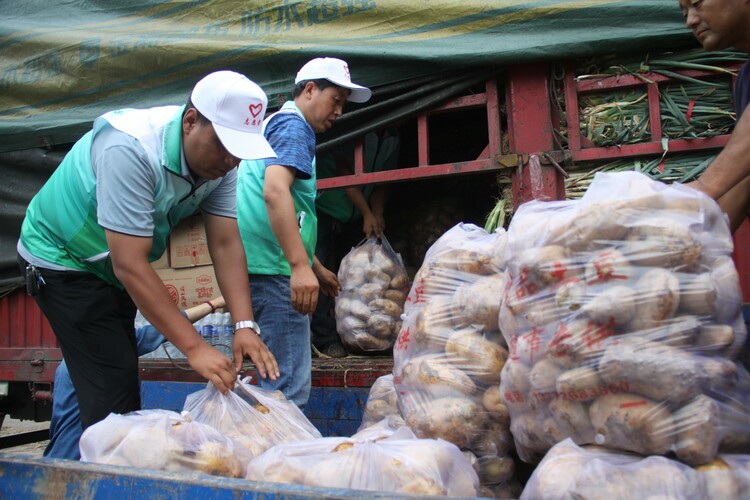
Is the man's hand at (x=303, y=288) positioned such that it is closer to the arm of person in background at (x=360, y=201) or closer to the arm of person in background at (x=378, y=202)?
the arm of person in background at (x=360, y=201)

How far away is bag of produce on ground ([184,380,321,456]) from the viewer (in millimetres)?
2182

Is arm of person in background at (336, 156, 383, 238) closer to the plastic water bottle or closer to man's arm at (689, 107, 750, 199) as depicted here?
the plastic water bottle

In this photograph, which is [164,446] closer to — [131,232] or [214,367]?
[214,367]

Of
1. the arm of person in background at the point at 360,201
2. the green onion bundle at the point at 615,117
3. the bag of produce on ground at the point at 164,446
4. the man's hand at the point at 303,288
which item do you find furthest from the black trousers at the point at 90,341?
the green onion bundle at the point at 615,117

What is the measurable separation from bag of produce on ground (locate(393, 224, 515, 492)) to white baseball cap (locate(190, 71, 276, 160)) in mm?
728

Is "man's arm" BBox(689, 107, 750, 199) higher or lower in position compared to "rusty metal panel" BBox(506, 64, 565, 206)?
lower

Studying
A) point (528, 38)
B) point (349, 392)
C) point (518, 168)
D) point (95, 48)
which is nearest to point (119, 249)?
point (349, 392)

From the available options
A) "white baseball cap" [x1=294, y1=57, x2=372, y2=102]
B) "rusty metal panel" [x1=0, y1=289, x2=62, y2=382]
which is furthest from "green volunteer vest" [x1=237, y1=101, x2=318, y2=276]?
"rusty metal panel" [x1=0, y1=289, x2=62, y2=382]

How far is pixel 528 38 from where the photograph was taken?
146 inches

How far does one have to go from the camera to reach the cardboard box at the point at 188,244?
4.85 m

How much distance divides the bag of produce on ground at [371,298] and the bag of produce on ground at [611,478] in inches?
123

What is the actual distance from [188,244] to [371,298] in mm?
1378

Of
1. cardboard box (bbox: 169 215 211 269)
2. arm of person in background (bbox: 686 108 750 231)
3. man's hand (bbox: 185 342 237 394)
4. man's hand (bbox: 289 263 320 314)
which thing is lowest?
man's hand (bbox: 185 342 237 394)

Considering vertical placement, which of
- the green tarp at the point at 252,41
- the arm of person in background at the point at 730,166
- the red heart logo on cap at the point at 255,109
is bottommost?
the arm of person in background at the point at 730,166
